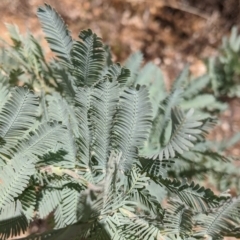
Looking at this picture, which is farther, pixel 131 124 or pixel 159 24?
pixel 159 24

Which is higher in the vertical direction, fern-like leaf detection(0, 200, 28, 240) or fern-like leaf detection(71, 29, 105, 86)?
fern-like leaf detection(71, 29, 105, 86)

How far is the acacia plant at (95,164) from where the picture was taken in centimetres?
84

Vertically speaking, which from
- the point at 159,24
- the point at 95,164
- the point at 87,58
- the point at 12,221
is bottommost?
the point at 12,221

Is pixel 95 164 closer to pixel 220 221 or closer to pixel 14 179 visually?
pixel 14 179

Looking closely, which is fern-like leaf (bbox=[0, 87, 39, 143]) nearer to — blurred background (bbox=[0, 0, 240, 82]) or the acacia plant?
the acacia plant

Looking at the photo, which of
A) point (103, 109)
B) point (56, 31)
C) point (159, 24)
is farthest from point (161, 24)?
point (103, 109)

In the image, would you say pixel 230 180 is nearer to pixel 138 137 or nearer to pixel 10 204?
pixel 138 137

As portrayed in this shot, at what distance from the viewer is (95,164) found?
3.27ft

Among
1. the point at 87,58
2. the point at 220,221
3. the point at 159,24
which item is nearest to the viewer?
the point at 220,221

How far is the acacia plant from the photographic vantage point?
32.9 inches

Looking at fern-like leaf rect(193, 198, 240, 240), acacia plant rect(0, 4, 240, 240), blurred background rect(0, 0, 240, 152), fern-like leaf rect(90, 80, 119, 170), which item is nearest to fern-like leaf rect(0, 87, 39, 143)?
acacia plant rect(0, 4, 240, 240)

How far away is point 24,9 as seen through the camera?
307cm

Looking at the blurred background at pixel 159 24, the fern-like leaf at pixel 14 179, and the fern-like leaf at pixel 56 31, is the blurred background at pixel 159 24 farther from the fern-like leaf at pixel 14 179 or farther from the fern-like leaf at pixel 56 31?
the fern-like leaf at pixel 14 179

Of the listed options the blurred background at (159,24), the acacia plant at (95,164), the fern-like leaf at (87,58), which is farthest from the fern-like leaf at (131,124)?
the blurred background at (159,24)
